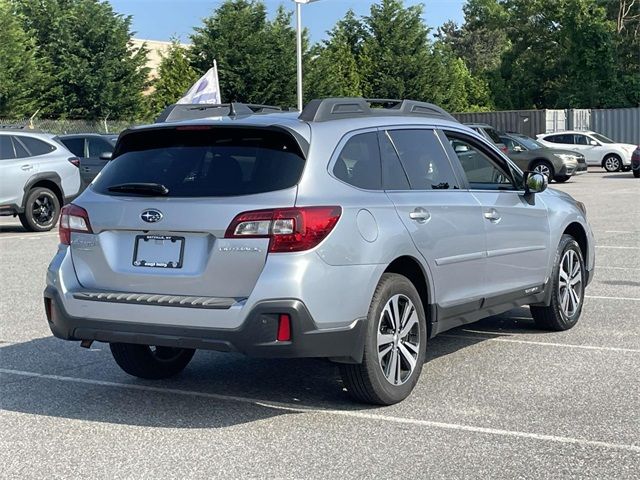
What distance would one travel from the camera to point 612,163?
36.5 meters

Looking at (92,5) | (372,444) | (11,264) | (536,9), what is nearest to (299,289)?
(372,444)

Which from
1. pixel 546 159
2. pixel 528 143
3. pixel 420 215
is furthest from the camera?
pixel 528 143

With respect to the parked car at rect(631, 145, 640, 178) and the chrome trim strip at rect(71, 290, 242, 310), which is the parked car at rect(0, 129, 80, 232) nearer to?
the chrome trim strip at rect(71, 290, 242, 310)

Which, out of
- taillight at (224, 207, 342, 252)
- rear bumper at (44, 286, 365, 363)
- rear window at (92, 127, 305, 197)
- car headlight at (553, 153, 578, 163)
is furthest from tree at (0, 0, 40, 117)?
taillight at (224, 207, 342, 252)

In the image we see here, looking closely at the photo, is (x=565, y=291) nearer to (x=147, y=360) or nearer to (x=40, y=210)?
(x=147, y=360)

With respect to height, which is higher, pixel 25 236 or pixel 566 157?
pixel 566 157

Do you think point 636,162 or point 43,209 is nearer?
point 43,209

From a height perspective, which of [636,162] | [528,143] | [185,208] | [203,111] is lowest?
[636,162]

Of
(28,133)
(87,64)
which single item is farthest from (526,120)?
(28,133)

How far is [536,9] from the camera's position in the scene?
200 ft

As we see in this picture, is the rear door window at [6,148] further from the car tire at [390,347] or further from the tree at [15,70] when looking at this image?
the tree at [15,70]

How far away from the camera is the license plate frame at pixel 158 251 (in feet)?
17.6

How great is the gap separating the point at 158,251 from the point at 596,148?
33.4m

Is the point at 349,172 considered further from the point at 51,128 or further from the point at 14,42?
the point at 14,42
